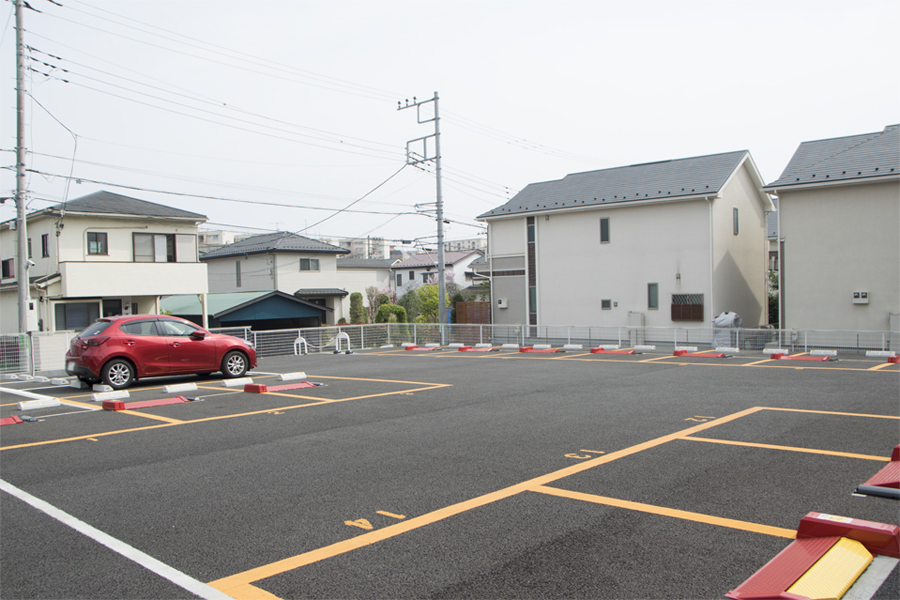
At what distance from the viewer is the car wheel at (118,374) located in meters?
12.1

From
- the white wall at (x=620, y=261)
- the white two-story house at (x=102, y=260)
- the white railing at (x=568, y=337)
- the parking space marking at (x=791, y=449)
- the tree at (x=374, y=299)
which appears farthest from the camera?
the tree at (x=374, y=299)

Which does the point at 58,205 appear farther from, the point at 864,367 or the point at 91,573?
the point at 864,367

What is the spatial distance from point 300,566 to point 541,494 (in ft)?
7.00

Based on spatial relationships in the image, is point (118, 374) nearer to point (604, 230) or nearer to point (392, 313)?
point (604, 230)

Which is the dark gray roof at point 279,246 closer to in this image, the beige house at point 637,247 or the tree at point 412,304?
the tree at point 412,304

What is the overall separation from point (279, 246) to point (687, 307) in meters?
23.3

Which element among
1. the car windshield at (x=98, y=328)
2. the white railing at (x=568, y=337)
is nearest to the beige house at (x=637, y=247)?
the white railing at (x=568, y=337)

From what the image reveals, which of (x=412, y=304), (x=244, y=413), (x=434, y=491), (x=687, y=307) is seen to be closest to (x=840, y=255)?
(x=687, y=307)

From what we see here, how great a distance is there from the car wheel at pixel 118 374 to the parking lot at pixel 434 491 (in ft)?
4.87

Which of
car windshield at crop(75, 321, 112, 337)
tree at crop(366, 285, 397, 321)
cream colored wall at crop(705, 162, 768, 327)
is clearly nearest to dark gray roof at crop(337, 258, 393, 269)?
tree at crop(366, 285, 397, 321)

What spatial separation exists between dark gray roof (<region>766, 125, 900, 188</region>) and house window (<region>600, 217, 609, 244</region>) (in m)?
6.89

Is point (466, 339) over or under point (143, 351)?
under

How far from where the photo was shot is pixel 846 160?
818 inches

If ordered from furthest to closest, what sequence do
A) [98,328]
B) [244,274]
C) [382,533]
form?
[244,274], [98,328], [382,533]
